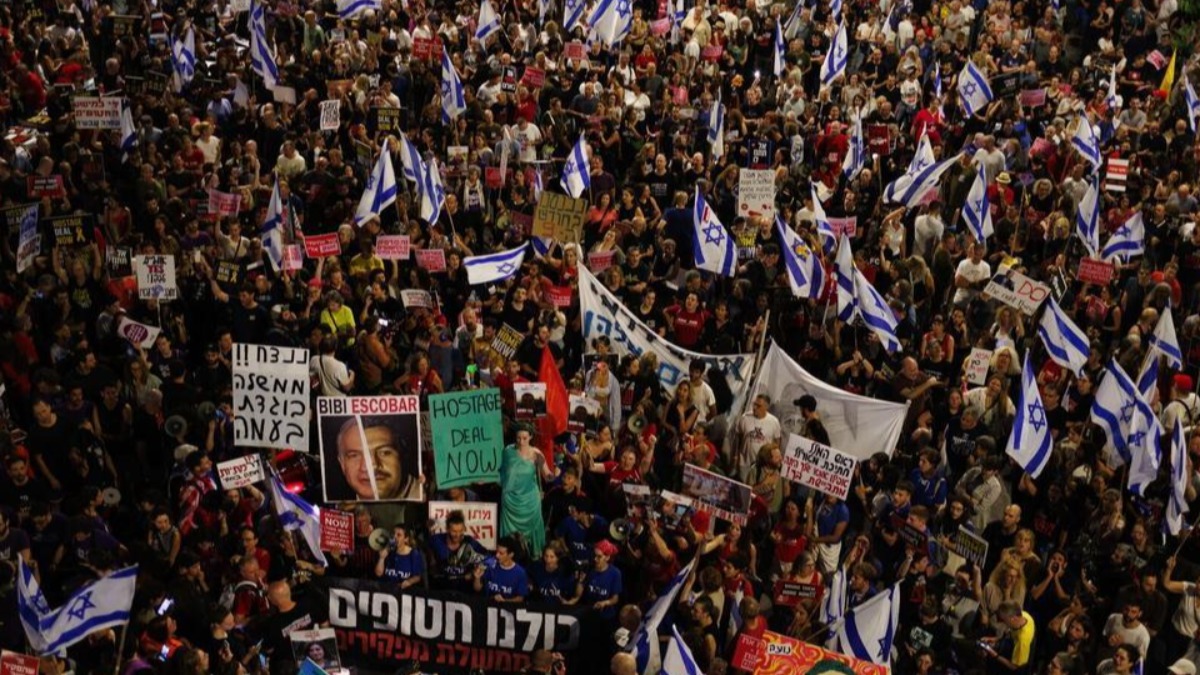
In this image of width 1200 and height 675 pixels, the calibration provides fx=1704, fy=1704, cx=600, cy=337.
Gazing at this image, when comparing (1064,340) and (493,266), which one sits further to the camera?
(493,266)

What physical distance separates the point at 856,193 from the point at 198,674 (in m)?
11.5

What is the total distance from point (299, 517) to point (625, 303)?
18.0 feet

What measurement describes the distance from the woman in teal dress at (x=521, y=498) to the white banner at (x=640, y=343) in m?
2.39

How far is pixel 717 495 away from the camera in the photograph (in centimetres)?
1337

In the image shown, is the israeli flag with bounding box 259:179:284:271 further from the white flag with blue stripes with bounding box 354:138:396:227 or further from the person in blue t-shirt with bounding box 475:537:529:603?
the person in blue t-shirt with bounding box 475:537:529:603

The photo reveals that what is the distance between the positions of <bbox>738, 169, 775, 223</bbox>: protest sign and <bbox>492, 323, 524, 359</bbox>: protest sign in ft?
14.8

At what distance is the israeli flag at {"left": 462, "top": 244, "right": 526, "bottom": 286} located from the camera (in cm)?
1712

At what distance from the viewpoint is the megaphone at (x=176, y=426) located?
47.0 ft

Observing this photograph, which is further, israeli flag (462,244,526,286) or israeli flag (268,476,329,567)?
israeli flag (462,244,526,286)

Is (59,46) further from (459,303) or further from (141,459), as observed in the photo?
(141,459)

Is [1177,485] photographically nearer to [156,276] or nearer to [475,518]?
[475,518]

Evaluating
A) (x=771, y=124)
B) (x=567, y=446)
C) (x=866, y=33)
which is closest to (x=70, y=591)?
(x=567, y=446)

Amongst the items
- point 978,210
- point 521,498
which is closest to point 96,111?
point 521,498

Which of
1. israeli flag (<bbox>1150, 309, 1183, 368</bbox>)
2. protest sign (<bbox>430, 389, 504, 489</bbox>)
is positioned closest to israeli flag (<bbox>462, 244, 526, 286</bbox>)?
protest sign (<bbox>430, 389, 504, 489</bbox>)
